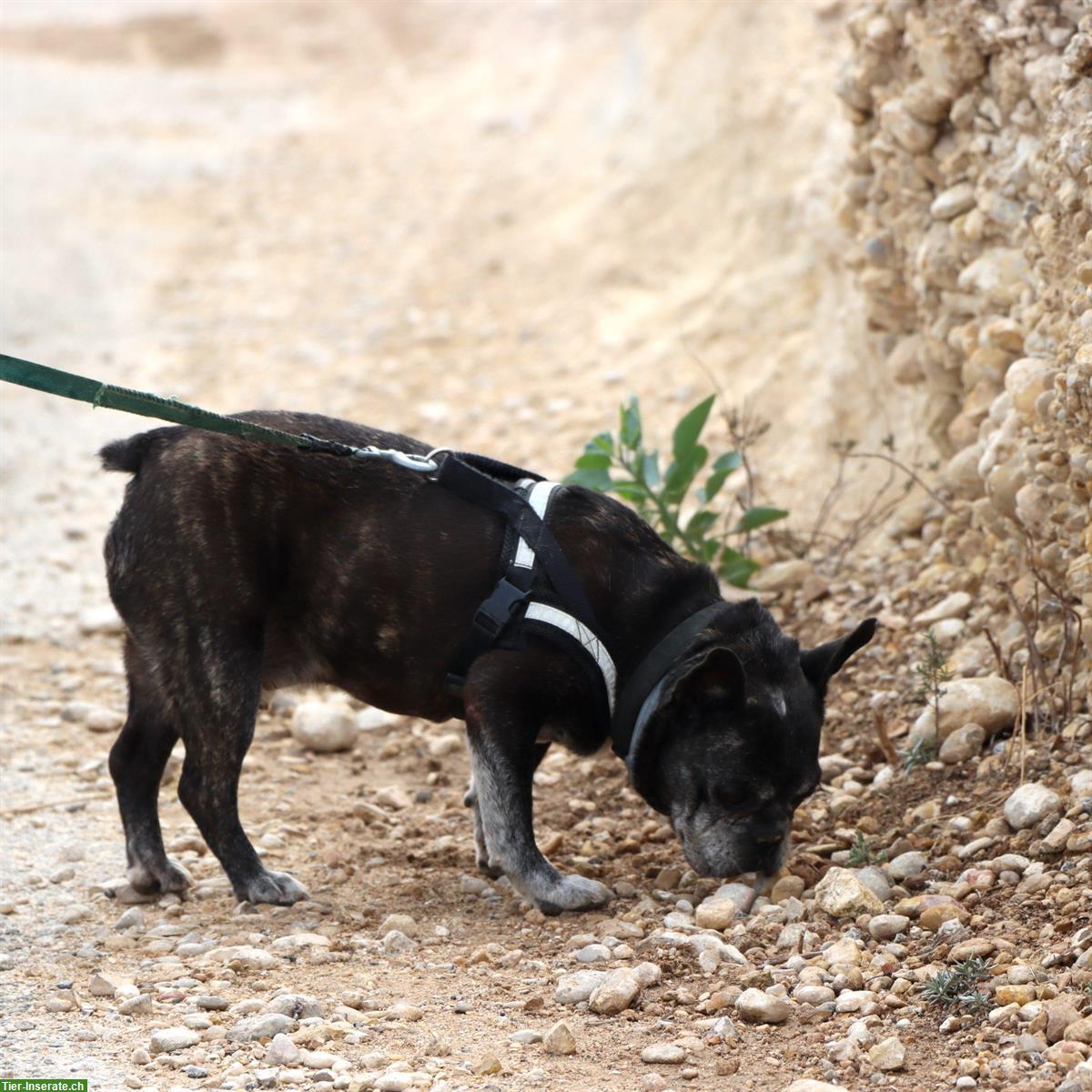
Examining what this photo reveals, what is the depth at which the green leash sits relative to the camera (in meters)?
4.37

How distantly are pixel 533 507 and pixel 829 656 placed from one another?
1138 millimetres

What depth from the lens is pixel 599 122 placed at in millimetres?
15195

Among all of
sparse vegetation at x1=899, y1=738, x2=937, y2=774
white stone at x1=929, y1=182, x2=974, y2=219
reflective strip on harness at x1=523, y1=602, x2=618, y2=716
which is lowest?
sparse vegetation at x1=899, y1=738, x2=937, y2=774

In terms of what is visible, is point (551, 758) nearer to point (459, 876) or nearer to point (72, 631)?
point (459, 876)

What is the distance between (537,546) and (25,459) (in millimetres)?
6531

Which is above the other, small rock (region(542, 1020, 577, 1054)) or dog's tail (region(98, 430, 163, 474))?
dog's tail (region(98, 430, 163, 474))

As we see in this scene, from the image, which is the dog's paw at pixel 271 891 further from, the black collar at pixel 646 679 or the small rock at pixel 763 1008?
the small rock at pixel 763 1008

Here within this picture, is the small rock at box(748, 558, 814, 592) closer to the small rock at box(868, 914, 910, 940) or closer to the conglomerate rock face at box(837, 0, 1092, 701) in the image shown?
the conglomerate rock face at box(837, 0, 1092, 701)

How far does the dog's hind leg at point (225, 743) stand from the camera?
507cm

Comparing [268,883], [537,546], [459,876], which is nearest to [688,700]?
[537,546]

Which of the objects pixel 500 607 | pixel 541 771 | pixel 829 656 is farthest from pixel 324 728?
pixel 829 656

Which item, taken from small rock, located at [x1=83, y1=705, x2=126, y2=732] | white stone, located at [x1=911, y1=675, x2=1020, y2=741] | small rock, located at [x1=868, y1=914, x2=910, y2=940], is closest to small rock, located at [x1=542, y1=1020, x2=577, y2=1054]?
small rock, located at [x1=868, y1=914, x2=910, y2=940]

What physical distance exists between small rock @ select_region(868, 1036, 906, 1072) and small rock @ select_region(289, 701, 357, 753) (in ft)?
11.4

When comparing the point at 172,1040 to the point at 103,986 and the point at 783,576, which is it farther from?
the point at 783,576
